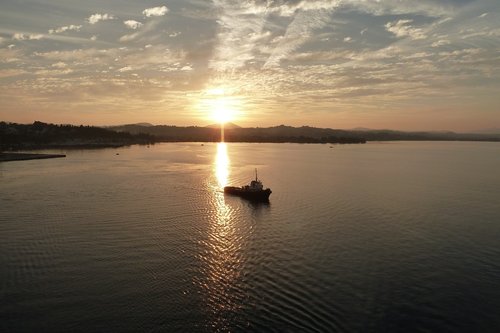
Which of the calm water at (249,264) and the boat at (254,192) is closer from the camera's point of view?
the calm water at (249,264)

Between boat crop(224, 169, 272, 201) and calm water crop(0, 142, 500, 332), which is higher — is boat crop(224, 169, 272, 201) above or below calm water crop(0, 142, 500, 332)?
above

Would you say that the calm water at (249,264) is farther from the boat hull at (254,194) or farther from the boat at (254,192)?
the boat at (254,192)

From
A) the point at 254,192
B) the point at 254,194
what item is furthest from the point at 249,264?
the point at 254,192

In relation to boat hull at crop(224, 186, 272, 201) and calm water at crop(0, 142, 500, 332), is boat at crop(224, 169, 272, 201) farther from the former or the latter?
calm water at crop(0, 142, 500, 332)

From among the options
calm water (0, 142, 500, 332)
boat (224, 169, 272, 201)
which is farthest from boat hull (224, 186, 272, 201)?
calm water (0, 142, 500, 332)

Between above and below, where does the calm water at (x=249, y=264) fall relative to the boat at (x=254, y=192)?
below

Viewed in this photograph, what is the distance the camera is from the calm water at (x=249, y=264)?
94.3 ft

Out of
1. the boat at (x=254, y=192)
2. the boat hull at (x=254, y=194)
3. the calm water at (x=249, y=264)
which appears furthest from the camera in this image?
the boat at (x=254, y=192)

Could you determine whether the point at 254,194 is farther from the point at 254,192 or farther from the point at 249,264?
the point at 249,264

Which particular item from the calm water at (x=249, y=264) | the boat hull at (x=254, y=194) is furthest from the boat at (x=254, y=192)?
the calm water at (x=249, y=264)

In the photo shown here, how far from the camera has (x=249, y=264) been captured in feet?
133

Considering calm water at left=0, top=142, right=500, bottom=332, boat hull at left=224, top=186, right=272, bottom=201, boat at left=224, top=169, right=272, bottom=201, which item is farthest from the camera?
boat at left=224, top=169, right=272, bottom=201

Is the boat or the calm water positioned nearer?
the calm water

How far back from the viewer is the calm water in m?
28.7
